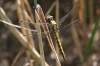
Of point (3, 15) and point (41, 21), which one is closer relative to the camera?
point (41, 21)

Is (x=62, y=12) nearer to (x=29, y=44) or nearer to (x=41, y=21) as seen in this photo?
(x=29, y=44)

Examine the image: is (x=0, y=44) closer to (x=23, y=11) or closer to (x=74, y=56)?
(x=74, y=56)

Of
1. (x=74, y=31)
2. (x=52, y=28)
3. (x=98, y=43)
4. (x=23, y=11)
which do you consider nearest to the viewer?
(x=52, y=28)

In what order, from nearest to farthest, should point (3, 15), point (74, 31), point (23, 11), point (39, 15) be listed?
point (39, 15) → point (3, 15) → point (23, 11) → point (74, 31)

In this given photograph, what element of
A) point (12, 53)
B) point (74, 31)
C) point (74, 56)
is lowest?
point (74, 56)

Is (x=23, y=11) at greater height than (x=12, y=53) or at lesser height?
greater

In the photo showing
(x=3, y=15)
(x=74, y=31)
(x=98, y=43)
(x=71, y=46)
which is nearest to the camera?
(x=3, y=15)

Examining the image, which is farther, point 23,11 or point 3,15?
point 23,11

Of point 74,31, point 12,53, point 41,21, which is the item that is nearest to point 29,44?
point 41,21

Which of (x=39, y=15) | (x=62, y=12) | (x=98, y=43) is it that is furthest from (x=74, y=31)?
(x=39, y=15)
